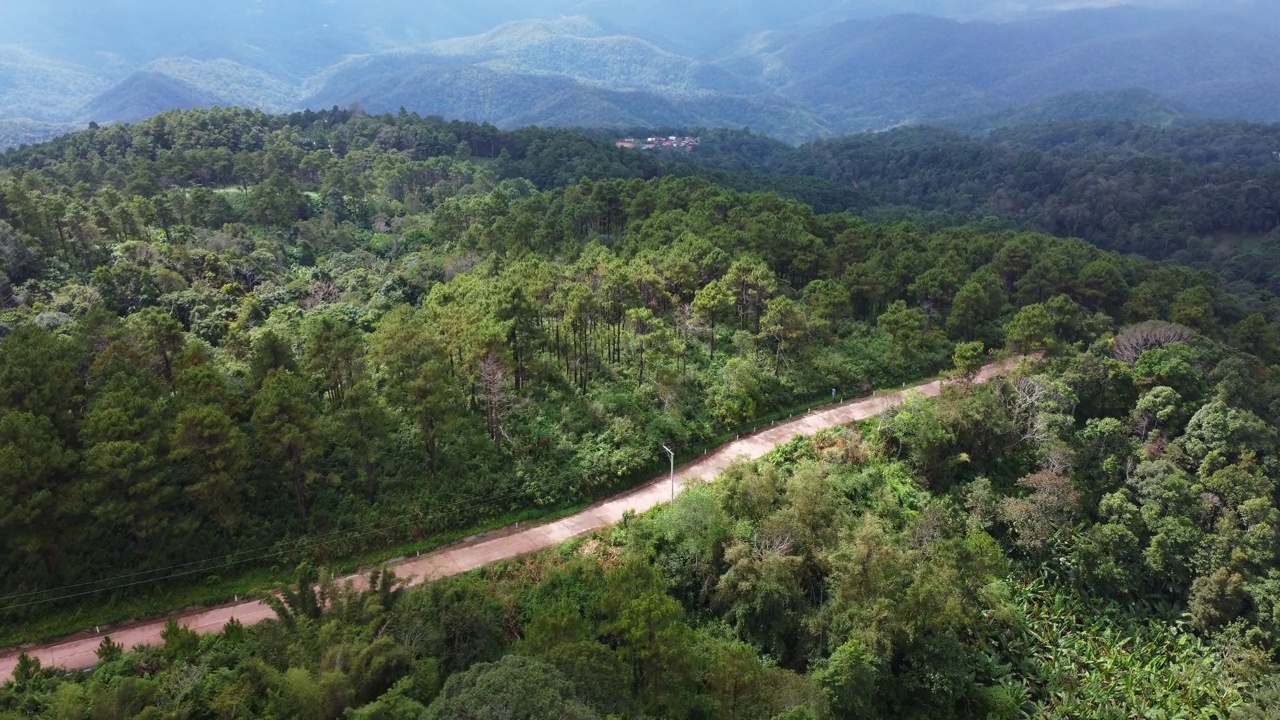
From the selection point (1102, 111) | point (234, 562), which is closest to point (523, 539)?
point (234, 562)

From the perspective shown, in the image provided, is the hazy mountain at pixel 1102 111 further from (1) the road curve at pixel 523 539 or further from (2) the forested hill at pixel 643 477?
(1) the road curve at pixel 523 539

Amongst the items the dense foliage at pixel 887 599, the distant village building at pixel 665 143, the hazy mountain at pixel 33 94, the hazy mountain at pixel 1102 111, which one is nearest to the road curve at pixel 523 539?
the dense foliage at pixel 887 599

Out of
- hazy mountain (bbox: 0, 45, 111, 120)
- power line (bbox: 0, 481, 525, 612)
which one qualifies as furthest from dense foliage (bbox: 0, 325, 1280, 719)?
hazy mountain (bbox: 0, 45, 111, 120)

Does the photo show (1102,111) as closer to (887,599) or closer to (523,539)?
(887,599)

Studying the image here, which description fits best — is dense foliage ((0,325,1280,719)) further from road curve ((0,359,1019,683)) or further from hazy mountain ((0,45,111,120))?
hazy mountain ((0,45,111,120))

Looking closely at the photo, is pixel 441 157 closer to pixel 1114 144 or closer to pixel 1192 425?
pixel 1192 425

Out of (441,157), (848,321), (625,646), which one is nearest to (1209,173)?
(848,321)
